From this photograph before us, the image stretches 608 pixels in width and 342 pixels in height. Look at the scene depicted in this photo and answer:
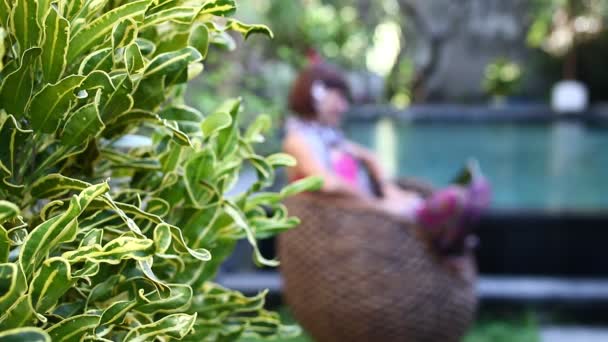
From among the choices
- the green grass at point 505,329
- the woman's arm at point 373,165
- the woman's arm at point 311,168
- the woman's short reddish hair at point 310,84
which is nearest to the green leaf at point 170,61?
the woman's arm at point 311,168

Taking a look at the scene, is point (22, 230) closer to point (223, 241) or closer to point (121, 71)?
point (121, 71)

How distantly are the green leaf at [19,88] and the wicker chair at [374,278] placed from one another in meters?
1.82

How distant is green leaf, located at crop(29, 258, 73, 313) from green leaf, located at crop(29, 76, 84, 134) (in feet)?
0.50

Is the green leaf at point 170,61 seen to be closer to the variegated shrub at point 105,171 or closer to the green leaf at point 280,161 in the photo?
the variegated shrub at point 105,171

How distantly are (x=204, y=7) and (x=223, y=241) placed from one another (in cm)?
32

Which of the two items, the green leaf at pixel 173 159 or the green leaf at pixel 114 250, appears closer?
the green leaf at pixel 114 250

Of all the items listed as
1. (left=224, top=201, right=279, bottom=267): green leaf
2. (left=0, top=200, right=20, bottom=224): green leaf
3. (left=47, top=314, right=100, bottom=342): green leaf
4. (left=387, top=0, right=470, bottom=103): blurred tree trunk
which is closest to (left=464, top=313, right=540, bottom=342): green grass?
Answer: (left=224, top=201, right=279, bottom=267): green leaf

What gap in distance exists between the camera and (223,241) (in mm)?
961

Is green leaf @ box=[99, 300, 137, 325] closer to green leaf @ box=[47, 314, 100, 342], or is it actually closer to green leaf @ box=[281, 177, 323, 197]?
green leaf @ box=[47, 314, 100, 342]

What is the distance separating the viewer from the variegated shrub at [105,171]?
24.6 inches

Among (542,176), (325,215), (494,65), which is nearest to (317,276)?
(325,215)

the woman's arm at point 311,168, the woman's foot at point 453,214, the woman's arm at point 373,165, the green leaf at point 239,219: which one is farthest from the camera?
the woman's arm at point 373,165

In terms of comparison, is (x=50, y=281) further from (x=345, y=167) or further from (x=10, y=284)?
(x=345, y=167)

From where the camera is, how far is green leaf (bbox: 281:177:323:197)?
3.35 ft
